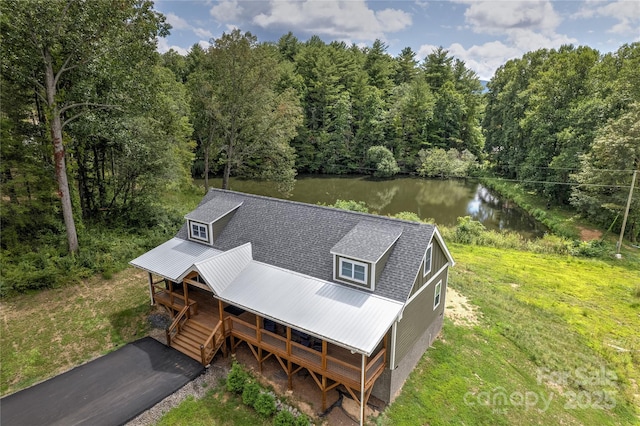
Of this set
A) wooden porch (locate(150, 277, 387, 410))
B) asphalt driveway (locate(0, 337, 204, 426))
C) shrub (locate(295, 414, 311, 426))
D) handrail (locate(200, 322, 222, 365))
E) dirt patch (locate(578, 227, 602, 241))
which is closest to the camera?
shrub (locate(295, 414, 311, 426))

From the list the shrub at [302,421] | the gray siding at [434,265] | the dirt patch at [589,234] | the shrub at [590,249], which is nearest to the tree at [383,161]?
the dirt patch at [589,234]

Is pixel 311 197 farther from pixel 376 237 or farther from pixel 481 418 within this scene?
pixel 481 418

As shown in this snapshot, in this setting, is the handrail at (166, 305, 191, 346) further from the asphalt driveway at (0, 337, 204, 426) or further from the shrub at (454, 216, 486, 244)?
the shrub at (454, 216, 486, 244)

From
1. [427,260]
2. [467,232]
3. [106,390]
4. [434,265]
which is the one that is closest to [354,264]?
[427,260]

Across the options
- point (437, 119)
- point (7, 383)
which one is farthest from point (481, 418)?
point (437, 119)

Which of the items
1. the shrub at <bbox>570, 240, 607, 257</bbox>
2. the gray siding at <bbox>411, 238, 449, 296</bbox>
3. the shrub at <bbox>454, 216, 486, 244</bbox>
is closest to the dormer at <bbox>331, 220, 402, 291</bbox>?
the gray siding at <bbox>411, 238, 449, 296</bbox>

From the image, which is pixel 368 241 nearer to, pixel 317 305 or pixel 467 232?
pixel 317 305

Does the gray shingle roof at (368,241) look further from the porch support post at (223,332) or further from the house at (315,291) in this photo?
the porch support post at (223,332)
